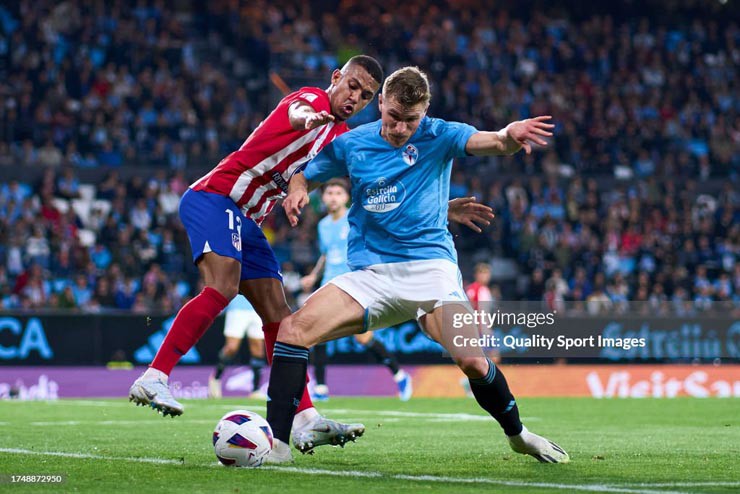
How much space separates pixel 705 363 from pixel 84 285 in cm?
957

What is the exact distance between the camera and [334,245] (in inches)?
528

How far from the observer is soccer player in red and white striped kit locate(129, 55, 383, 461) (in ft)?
21.1

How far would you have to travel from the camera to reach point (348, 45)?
27062 mm

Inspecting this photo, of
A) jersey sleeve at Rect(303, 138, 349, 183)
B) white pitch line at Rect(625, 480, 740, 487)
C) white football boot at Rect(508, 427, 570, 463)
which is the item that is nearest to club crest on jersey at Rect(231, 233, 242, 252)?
jersey sleeve at Rect(303, 138, 349, 183)

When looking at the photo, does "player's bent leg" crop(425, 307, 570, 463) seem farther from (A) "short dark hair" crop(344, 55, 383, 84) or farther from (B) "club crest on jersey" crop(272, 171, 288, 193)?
(A) "short dark hair" crop(344, 55, 383, 84)

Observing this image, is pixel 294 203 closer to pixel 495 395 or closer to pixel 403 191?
pixel 403 191

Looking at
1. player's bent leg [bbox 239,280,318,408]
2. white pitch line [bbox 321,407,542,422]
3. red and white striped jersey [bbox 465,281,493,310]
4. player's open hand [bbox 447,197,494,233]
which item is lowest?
white pitch line [bbox 321,407,542,422]

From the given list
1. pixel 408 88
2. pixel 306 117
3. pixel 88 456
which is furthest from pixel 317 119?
pixel 88 456

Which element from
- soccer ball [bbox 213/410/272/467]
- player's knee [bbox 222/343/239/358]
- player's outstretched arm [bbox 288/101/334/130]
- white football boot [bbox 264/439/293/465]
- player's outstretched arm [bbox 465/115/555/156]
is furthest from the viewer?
player's knee [bbox 222/343/239/358]

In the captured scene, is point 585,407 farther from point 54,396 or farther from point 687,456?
point 54,396

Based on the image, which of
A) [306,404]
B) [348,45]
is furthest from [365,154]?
[348,45]

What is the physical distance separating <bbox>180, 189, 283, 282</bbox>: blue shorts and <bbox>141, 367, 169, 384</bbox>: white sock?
2.46ft

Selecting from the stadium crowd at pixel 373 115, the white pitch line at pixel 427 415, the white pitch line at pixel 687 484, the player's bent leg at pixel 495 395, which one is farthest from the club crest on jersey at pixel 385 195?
the stadium crowd at pixel 373 115

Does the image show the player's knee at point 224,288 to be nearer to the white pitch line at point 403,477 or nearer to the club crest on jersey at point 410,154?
the white pitch line at point 403,477
